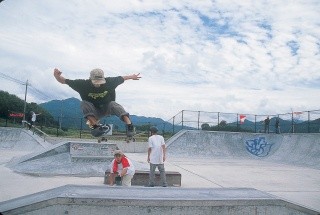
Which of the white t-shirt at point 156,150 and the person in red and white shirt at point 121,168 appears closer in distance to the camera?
the person in red and white shirt at point 121,168

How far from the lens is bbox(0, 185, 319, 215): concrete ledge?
5055 millimetres

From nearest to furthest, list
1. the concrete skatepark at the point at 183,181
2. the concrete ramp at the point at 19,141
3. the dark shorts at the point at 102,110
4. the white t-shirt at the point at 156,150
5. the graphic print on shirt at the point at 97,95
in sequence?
1. the graphic print on shirt at the point at 97,95
2. the dark shorts at the point at 102,110
3. the concrete skatepark at the point at 183,181
4. the white t-shirt at the point at 156,150
5. the concrete ramp at the point at 19,141

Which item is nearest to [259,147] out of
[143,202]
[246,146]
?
[246,146]

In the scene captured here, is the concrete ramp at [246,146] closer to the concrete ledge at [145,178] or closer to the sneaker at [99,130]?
the concrete ledge at [145,178]

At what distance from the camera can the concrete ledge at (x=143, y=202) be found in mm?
5055

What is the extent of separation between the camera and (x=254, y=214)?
566cm

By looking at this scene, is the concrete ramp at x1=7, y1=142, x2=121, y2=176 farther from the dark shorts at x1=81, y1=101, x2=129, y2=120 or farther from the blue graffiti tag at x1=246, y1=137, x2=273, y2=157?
the blue graffiti tag at x1=246, y1=137, x2=273, y2=157

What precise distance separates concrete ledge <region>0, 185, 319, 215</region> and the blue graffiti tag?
58.9 ft

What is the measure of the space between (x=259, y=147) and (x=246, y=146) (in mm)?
949

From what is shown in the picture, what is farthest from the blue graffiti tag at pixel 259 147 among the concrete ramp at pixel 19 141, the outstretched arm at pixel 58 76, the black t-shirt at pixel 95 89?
the outstretched arm at pixel 58 76

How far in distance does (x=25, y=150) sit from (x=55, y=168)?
1052 centimetres

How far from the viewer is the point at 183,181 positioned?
11.0 metres

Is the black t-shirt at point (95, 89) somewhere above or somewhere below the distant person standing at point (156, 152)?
above

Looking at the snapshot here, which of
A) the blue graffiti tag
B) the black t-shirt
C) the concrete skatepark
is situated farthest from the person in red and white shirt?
the blue graffiti tag
